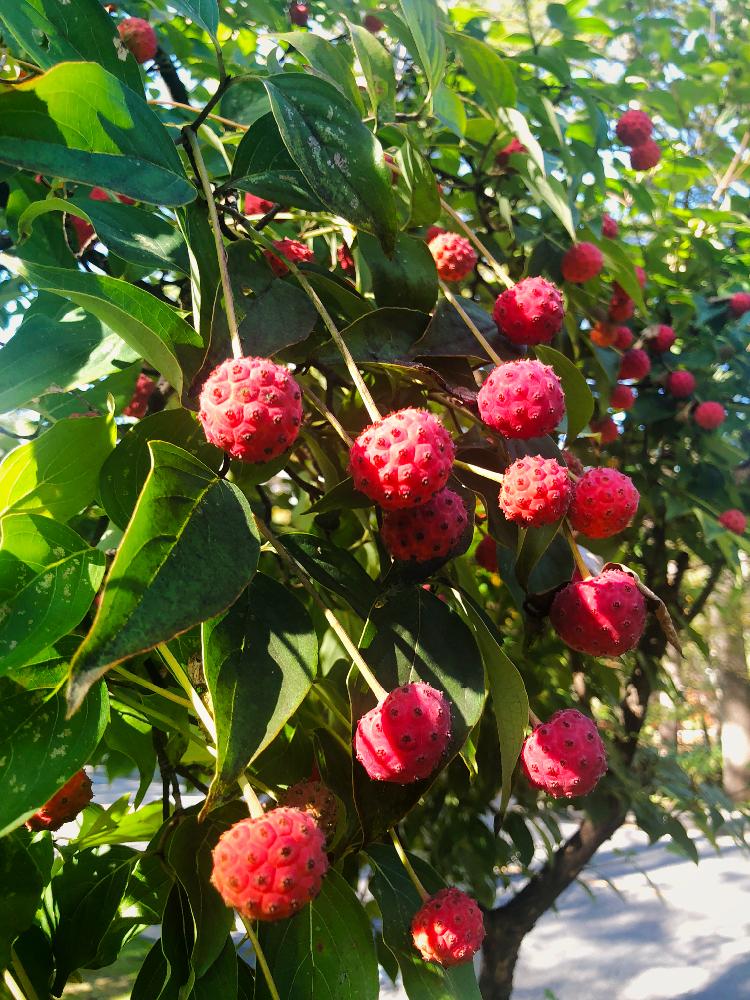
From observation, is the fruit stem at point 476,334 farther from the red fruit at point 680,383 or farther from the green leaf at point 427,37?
the red fruit at point 680,383

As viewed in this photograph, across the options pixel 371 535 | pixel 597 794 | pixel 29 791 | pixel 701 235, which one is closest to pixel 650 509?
pixel 597 794

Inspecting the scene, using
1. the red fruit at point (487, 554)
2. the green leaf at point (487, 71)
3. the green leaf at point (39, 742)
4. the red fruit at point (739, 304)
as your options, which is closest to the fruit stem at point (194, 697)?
the green leaf at point (39, 742)

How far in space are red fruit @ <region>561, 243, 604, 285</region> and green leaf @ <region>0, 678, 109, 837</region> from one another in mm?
635

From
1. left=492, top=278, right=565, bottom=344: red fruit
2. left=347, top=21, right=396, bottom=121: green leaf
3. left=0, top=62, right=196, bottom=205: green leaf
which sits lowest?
left=492, top=278, right=565, bottom=344: red fruit

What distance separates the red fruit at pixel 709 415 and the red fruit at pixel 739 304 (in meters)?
0.16

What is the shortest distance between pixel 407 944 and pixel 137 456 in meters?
0.29

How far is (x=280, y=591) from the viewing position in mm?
386

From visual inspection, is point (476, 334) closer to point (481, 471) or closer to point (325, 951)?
point (481, 471)

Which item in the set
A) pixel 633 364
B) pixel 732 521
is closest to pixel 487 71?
pixel 633 364

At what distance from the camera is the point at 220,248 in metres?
0.38

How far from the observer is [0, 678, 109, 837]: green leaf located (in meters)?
0.34

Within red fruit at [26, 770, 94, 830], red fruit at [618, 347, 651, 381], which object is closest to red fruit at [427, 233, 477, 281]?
red fruit at [26, 770, 94, 830]

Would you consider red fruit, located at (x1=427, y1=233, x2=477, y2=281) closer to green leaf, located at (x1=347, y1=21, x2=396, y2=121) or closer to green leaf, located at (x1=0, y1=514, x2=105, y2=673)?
green leaf, located at (x1=347, y1=21, x2=396, y2=121)

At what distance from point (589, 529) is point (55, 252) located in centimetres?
38
